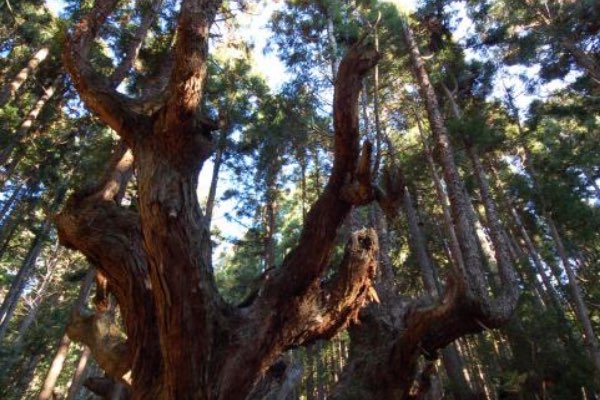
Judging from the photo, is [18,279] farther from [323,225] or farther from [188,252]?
[323,225]

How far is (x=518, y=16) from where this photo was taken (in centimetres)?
1708

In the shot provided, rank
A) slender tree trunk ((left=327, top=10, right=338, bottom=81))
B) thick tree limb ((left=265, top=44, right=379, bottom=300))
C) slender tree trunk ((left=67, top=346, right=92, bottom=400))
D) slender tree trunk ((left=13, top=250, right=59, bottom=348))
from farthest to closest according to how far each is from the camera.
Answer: slender tree trunk ((left=13, top=250, right=59, bottom=348)) < slender tree trunk ((left=327, top=10, right=338, bottom=81)) < slender tree trunk ((left=67, top=346, right=92, bottom=400)) < thick tree limb ((left=265, top=44, right=379, bottom=300))

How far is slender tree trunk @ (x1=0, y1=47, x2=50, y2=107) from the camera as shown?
11.6m

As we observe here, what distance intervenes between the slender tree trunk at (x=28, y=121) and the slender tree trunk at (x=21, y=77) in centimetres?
64

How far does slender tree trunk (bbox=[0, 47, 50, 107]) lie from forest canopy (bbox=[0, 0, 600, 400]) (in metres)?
0.08

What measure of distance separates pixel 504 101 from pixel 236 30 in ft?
36.4

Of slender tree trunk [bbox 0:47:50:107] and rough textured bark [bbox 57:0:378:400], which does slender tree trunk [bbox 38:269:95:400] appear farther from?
rough textured bark [bbox 57:0:378:400]

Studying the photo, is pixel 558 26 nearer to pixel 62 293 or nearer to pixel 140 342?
pixel 140 342

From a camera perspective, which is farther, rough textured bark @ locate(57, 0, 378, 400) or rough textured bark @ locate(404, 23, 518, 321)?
rough textured bark @ locate(404, 23, 518, 321)

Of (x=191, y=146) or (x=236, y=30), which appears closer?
(x=191, y=146)

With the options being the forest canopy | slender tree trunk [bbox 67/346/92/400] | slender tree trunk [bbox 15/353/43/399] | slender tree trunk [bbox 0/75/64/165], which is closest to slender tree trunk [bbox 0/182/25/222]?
Result: the forest canopy

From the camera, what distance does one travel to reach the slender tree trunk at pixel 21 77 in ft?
38.1

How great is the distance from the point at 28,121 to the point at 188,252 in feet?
37.5

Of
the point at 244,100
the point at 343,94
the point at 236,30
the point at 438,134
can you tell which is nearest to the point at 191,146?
the point at 343,94
